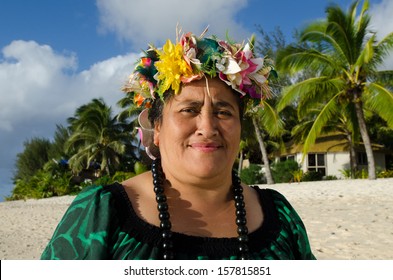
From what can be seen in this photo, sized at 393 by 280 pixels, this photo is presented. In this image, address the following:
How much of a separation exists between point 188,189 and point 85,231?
0.52 m

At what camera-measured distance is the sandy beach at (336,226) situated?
7.51 m

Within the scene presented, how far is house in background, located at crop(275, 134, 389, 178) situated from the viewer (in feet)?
106

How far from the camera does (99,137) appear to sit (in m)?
35.0

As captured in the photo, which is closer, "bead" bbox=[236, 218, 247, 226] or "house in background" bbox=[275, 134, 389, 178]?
"bead" bbox=[236, 218, 247, 226]

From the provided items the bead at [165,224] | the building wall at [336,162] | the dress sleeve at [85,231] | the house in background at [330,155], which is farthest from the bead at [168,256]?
the building wall at [336,162]

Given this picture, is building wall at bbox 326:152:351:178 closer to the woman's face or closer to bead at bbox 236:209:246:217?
bead at bbox 236:209:246:217

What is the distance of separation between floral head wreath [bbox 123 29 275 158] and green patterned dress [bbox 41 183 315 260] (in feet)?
1.62

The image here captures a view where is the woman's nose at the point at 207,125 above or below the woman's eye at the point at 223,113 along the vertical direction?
below

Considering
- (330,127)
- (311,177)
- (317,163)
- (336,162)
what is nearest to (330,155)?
(336,162)

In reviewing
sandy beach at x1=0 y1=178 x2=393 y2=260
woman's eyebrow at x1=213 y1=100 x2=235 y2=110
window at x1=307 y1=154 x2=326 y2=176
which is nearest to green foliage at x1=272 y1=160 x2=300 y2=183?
window at x1=307 y1=154 x2=326 y2=176

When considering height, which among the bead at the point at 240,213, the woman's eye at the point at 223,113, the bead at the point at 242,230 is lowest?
the bead at the point at 242,230

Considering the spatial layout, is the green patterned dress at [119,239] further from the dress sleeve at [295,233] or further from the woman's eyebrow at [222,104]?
the woman's eyebrow at [222,104]

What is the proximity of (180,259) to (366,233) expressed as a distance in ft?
24.5

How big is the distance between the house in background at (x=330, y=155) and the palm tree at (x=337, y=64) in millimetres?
12721
